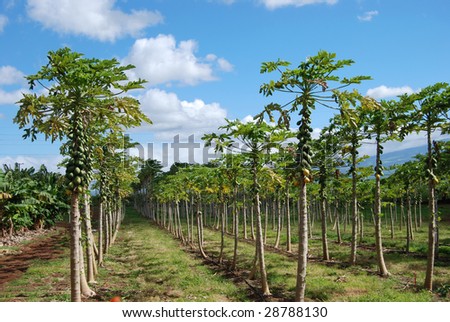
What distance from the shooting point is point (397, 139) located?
22.8m

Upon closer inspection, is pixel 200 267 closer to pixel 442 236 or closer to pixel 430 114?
pixel 430 114

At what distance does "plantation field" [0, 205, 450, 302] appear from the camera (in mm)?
19062

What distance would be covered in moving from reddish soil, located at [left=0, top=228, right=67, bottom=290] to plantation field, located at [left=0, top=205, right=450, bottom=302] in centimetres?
13

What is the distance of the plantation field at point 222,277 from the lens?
62.5 ft

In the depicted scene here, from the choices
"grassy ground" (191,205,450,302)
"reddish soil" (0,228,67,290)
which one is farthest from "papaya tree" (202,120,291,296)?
"reddish soil" (0,228,67,290)

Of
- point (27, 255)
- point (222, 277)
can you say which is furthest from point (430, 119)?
point (27, 255)

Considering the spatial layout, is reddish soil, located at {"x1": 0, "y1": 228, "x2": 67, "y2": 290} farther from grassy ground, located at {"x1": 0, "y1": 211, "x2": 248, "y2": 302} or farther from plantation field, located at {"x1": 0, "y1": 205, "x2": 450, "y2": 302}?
grassy ground, located at {"x1": 0, "y1": 211, "x2": 248, "y2": 302}

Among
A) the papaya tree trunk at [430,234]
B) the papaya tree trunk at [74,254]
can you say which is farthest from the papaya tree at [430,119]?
the papaya tree trunk at [74,254]

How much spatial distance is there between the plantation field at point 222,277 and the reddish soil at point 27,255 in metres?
0.13

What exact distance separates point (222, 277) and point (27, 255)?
21066 millimetres

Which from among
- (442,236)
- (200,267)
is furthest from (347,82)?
(442,236)

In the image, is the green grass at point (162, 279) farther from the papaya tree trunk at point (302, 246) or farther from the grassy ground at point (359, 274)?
the papaya tree trunk at point (302, 246)

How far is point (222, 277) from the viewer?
957 inches

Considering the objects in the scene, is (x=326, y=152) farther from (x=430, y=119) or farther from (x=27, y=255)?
(x=27, y=255)
